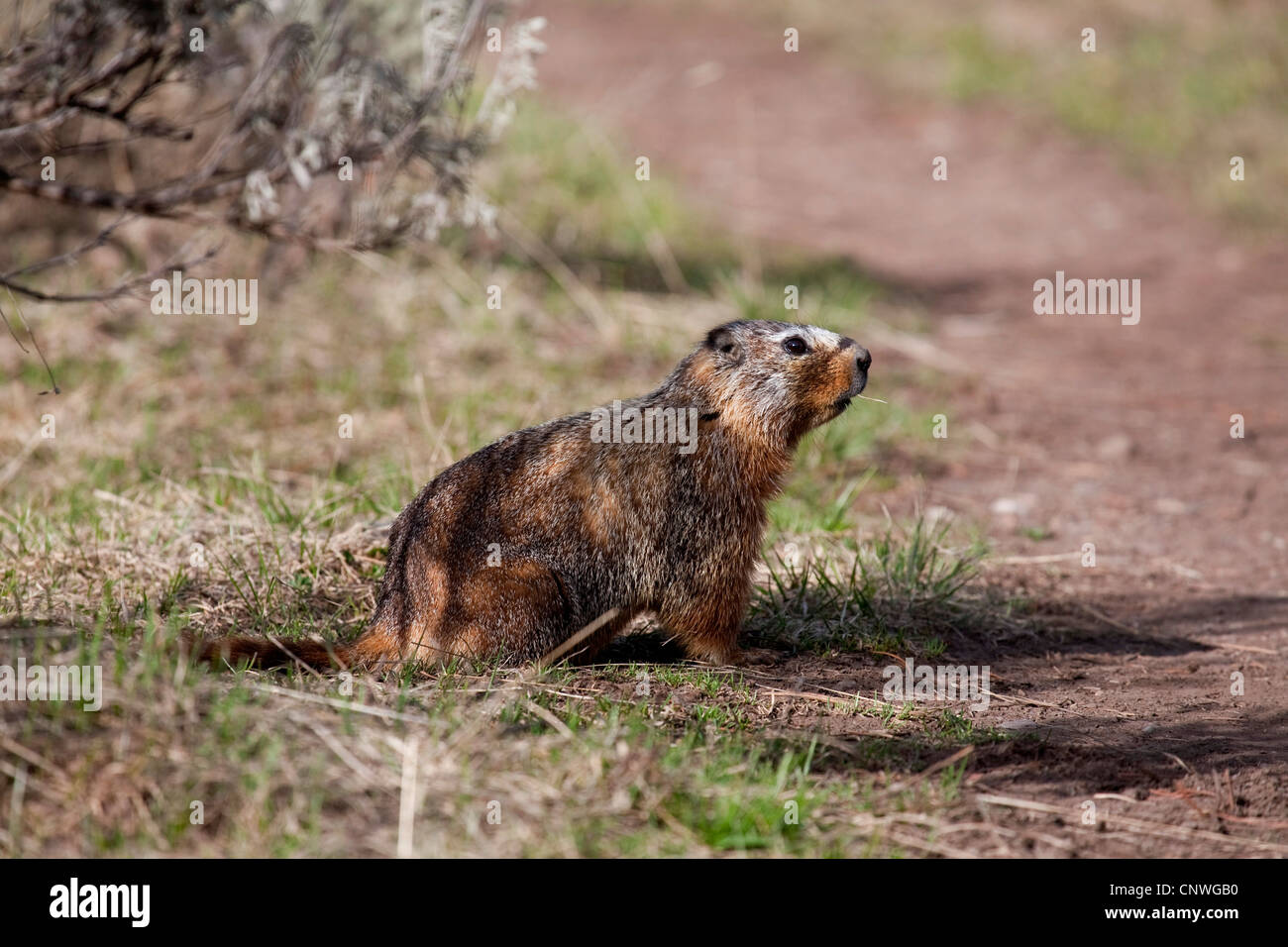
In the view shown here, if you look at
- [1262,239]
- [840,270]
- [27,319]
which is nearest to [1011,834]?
[27,319]

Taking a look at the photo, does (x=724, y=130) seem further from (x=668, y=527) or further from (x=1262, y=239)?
(x=668, y=527)

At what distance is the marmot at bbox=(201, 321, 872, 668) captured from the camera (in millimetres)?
4297

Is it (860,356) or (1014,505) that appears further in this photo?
(1014,505)

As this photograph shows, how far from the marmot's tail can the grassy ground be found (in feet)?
0.42

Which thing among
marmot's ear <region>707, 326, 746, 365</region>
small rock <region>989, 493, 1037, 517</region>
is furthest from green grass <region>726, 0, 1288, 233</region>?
marmot's ear <region>707, 326, 746, 365</region>

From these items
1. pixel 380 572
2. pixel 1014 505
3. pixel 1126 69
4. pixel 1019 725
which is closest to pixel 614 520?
pixel 380 572

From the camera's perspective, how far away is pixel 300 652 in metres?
4.25

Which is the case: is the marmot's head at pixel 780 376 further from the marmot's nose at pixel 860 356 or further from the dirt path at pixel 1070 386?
the dirt path at pixel 1070 386

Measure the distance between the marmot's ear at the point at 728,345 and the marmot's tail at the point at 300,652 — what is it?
159 centimetres

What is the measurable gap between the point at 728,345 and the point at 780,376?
228 mm

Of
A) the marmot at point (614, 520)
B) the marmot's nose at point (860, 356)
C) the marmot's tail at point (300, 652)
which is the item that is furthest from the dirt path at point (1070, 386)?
the marmot's tail at point (300, 652)

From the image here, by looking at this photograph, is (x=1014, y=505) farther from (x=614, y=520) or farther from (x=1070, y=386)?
(x=614, y=520)

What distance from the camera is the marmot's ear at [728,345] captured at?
480 cm

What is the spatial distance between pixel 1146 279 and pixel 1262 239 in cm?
140
